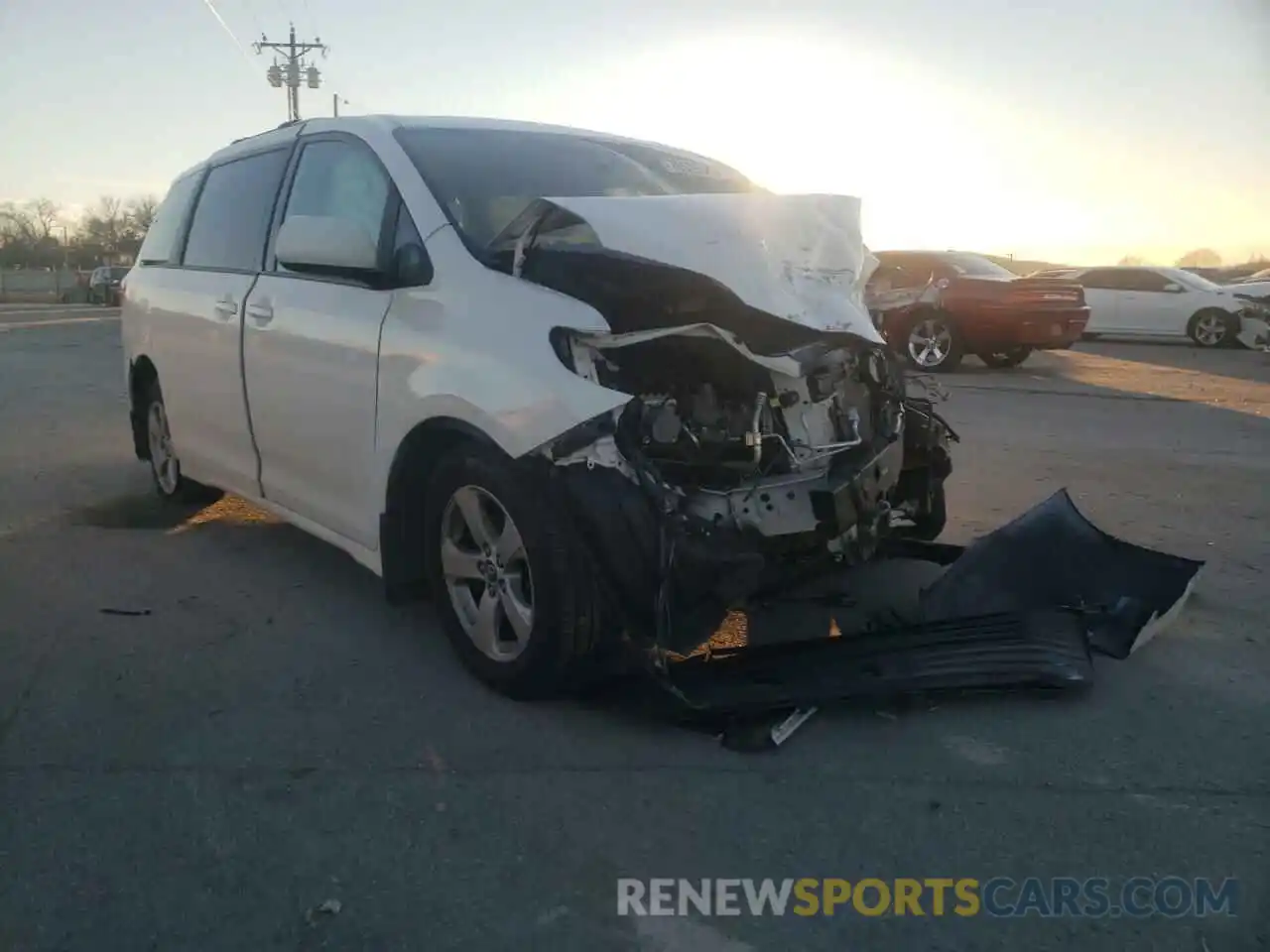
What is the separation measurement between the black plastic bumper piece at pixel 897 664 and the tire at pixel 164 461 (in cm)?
355

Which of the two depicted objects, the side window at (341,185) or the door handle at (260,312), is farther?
the door handle at (260,312)

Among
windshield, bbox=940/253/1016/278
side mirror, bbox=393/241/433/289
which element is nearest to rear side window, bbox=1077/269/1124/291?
windshield, bbox=940/253/1016/278

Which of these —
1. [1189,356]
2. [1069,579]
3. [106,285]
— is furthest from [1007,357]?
[106,285]

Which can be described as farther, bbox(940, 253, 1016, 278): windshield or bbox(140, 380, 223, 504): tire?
bbox(940, 253, 1016, 278): windshield

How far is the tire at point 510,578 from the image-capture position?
3.30 m

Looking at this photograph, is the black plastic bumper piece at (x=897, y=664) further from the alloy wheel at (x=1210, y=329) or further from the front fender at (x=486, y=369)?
the alloy wheel at (x=1210, y=329)

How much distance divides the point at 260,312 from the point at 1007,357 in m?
12.7

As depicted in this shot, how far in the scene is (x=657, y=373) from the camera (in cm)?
349

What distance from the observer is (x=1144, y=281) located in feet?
69.3

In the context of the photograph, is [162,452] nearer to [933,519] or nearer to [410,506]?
[410,506]

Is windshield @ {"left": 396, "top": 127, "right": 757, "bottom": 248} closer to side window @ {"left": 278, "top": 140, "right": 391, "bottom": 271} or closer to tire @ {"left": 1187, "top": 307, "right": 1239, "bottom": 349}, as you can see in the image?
side window @ {"left": 278, "top": 140, "right": 391, "bottom": 271}

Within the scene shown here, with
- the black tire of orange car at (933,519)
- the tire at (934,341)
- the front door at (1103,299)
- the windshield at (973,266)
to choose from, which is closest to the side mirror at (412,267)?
the black tire of orange car at (933,519)

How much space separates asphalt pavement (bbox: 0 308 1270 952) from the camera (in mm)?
2490

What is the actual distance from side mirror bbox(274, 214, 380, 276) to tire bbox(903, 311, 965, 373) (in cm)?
1115
